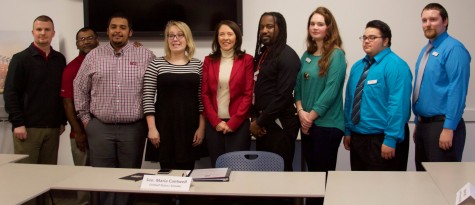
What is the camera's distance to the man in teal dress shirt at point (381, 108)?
3.11m

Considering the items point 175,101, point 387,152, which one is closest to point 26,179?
point 175,101

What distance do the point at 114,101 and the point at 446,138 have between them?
2221 millimetres

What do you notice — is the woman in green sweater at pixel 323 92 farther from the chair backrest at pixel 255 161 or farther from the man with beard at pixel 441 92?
the man with beard at pixel 441 92

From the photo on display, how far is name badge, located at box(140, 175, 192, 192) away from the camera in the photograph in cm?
253

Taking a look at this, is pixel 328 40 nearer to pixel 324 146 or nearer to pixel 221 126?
pixel 324 146

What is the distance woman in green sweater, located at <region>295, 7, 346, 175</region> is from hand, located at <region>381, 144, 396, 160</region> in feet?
1.01

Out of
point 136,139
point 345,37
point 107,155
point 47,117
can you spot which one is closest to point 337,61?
point 345,37

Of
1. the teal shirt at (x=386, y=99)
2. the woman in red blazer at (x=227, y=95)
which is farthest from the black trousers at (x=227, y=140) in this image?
the teal shirt at (x=386, y=99)

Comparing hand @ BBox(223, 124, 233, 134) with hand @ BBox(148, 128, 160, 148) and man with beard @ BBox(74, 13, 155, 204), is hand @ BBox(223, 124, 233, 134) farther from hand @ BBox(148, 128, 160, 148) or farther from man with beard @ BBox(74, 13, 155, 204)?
man with beard @ BBox(74, 13, 155, 204)

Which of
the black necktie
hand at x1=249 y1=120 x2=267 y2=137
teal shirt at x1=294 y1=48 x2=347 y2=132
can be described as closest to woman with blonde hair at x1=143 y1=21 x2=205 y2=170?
hand at x1=249 y1=120 x2=267 y2=137

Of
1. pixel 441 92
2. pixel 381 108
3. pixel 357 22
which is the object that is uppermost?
pixel 357 22

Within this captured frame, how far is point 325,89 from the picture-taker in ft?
10.7

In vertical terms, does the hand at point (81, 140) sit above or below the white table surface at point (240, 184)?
below

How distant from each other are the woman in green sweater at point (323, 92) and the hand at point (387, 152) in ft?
1.01
